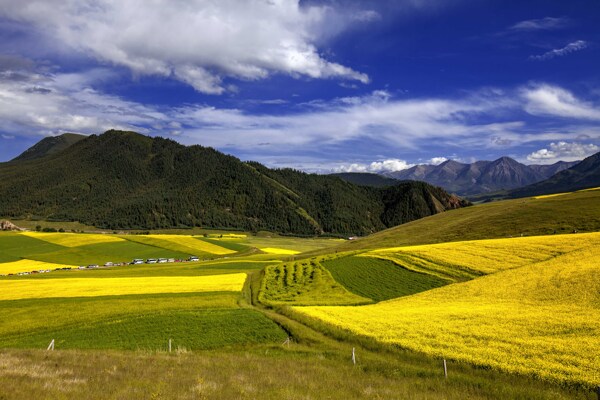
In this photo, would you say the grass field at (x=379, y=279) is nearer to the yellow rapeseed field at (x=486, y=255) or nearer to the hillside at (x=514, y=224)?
the yellow rapeseed field at (x=486, y=255)

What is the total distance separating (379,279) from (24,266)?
87.9m

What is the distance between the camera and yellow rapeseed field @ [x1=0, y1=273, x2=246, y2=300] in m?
50.8

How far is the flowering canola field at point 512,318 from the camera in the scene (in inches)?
770

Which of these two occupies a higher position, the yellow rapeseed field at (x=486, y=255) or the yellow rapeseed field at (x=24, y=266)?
the yellow rapeseed field at (x=486, y=255)

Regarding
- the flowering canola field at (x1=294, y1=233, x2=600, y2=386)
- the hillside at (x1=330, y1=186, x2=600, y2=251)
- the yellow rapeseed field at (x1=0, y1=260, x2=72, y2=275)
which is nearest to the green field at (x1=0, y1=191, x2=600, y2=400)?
the flowering canola field at (x1=294, y1=233, x2=600, y2=386)

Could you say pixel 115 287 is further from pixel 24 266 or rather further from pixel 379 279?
pixel 24 266

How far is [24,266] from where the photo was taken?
93625 mm

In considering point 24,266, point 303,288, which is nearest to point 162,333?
point 303,288

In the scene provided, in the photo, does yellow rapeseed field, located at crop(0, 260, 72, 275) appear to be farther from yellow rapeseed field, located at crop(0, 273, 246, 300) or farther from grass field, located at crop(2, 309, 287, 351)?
grass field, located at crop(2, 309, 287, 351)

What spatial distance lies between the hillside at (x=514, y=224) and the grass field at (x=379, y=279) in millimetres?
27696

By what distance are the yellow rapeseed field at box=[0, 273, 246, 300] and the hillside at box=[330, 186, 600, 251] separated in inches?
1751

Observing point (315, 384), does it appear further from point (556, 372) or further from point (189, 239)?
point (189, 239)

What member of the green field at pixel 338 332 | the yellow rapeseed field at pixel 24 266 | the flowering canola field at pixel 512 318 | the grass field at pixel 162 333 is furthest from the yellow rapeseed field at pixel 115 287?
the yellow rapeseed field at pixel 24 266

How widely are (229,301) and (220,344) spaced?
1681cm
